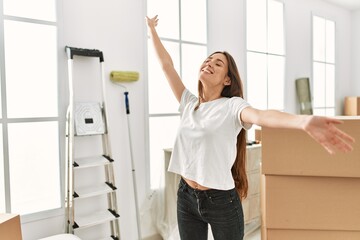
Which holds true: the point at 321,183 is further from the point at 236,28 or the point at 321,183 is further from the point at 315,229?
the point at 236,28

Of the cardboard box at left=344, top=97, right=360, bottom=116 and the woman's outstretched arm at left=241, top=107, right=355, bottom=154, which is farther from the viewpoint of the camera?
the cardboard box at left=344, top=97, right=360, bottom=116

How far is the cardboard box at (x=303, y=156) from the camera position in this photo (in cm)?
126

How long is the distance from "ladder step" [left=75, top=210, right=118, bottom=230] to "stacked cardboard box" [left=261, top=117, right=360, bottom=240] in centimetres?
140

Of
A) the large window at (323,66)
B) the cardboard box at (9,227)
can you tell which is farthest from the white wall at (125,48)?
the large window at (323,66)

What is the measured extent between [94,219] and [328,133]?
1939 mm

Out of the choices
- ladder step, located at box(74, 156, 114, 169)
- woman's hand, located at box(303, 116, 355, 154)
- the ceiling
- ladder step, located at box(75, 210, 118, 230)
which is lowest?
ladder step, located at box(75, 210, 118, 230)

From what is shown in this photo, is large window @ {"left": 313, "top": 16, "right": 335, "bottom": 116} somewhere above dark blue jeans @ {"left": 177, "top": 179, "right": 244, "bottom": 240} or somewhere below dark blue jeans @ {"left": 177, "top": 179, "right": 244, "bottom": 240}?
above

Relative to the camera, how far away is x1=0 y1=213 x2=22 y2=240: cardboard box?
4.91 feet

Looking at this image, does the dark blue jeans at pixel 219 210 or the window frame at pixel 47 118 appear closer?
the dark blue jeans at pixel 219 210

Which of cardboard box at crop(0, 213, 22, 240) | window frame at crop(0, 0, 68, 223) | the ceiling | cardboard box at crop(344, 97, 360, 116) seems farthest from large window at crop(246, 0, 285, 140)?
cardboard box at crop(0, 213, 22, 240)

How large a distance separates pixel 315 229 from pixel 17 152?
1.96 metres

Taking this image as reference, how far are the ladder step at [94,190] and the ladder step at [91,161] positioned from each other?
0.21 metres

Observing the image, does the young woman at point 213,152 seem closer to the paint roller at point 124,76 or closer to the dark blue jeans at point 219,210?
the dark blue jeans at point 219,210

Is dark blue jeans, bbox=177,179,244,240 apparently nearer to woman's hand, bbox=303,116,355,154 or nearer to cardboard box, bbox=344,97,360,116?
woman's hand, bbox=303,116,355,154
